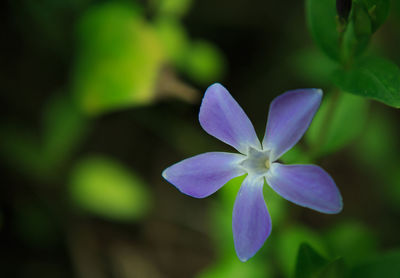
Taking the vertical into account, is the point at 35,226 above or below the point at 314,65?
below

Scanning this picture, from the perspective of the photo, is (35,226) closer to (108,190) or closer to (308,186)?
(108,190)

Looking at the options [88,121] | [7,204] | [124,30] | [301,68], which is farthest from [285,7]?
[7,204]

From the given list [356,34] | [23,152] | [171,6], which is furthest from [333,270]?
[23,152]

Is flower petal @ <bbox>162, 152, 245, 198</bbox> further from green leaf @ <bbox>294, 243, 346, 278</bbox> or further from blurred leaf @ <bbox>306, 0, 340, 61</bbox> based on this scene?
blurred leaf @ <bbox>306, 0, 340, 61</bbox>

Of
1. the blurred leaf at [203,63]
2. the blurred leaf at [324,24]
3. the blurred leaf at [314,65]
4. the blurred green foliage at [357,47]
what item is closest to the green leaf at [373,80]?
the blurred green foliage at [357,47]

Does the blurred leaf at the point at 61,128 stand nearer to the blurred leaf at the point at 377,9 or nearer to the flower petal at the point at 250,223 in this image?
the flower petal at the point at 250,223

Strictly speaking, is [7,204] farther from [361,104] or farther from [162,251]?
[361,104]
